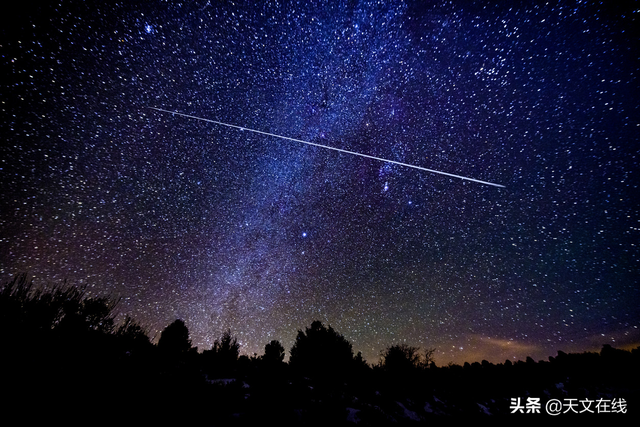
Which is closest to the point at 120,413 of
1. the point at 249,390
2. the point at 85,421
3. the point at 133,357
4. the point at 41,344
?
the point at 85,421

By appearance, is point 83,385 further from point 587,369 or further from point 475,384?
point 587,369

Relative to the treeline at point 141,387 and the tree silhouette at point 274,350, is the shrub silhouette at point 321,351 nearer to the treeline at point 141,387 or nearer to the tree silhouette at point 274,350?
the tree silhouette at point 274,350

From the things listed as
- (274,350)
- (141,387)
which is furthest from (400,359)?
(141,387)

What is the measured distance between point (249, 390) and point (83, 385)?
521 cm

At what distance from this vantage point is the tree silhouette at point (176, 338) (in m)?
23.4

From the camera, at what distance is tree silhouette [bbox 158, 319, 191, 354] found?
2339 cm

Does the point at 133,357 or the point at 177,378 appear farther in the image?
the point at 133,357

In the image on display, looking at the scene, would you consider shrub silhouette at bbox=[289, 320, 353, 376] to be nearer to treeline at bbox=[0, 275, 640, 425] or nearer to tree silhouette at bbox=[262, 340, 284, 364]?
tree silhouette at bbox=[262, 340, 284, 364]

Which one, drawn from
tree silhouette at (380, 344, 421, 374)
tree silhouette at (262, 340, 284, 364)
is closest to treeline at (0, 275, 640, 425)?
tree silhouette at (380, 344, 421, 374)

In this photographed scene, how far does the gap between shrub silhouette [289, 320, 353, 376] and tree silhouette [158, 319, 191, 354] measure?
12086 mm

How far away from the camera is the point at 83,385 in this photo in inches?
243

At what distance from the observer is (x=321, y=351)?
24.7m

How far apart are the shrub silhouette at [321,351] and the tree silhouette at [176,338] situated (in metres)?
12.1

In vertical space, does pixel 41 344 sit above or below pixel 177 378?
above
